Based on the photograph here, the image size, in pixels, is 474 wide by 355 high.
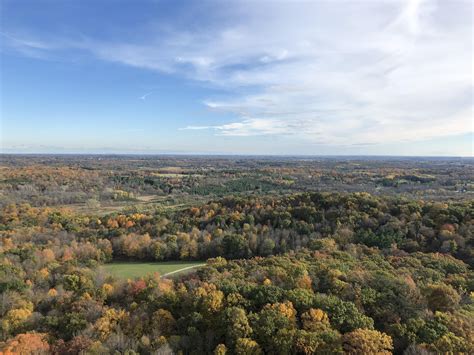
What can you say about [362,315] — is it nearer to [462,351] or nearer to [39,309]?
[462,351]

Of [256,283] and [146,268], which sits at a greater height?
[256,283]

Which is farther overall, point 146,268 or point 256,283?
point 146,268

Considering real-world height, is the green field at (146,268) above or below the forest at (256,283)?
below

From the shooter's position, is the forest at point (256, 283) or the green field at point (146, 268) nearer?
the forest at point (256, 283)

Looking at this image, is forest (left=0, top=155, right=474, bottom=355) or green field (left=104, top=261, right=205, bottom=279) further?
green field (left=104, top=261, right=205, bottom=279)

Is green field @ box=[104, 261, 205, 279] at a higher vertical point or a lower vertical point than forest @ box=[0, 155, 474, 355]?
lower
